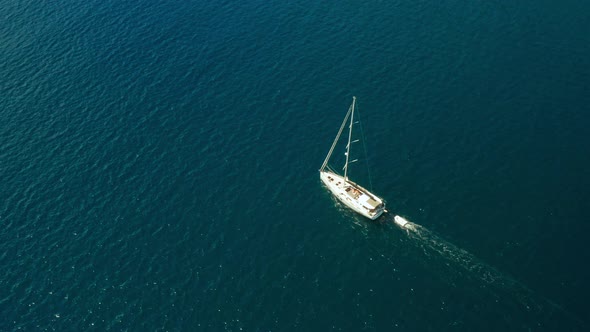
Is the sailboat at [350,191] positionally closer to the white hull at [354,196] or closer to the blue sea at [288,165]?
the white hull at [354,196]

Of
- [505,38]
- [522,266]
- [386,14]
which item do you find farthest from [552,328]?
[386,14]

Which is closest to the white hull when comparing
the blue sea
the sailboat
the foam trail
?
the sailboat

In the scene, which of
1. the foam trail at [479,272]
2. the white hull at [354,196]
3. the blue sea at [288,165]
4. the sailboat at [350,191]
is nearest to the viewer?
the foam trail at [479,272]

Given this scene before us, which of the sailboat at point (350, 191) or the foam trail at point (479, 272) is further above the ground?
the sailboat at point (350, 191)

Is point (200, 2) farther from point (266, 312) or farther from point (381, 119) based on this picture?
point (266, 312)

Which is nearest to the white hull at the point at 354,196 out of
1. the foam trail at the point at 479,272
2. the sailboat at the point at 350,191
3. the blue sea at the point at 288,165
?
the sailboat at the point at 350,191

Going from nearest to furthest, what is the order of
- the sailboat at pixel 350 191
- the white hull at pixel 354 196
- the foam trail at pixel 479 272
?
the foam trail at pixel 479 272 → the white hull at pixel 354 196 → the sailboat at pixel 350 191

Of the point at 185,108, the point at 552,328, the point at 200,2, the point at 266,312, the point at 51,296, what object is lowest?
the point at 552,328
